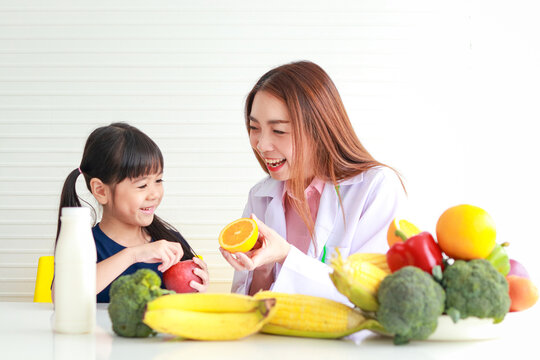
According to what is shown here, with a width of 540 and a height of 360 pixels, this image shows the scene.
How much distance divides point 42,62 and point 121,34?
1.82ft

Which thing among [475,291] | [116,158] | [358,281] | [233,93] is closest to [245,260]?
[358,281]

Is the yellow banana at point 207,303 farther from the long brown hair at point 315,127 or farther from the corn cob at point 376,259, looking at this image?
the long brown hair at point 315,127

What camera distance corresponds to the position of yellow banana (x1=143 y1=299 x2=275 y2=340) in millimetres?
1216

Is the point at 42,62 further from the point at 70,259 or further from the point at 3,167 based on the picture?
the point at 70,259

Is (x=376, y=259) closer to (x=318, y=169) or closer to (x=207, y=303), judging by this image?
(x=207, y=303)

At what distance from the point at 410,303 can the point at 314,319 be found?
227mm

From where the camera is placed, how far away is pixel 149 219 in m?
2.72

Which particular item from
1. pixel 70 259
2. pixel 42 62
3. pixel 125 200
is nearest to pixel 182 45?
Answer: pixel 42 62

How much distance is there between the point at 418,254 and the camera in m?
1.24

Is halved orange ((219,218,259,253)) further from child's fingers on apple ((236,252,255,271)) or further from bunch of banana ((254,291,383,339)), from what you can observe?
bunch of banana ((254,291,383,339))

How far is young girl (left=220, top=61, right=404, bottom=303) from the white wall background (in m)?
1.52

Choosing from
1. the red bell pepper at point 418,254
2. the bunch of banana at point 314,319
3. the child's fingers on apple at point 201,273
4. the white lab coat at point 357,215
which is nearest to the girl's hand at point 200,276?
the child's fingers on apple at point 201,273

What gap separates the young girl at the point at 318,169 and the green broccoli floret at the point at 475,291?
1176 mm

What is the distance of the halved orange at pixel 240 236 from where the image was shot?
1933 millimetres
